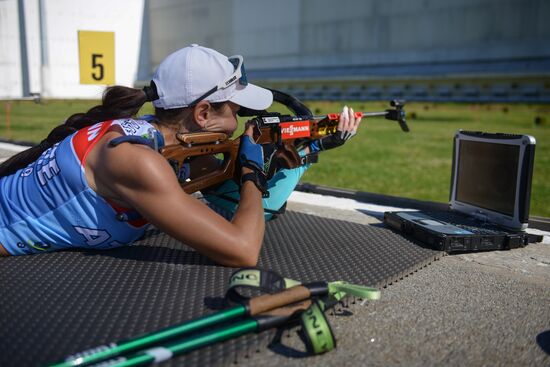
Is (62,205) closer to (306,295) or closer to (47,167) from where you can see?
(47,167)

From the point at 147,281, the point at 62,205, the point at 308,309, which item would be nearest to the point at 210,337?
the point at 308,309

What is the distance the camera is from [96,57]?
5.78 metres

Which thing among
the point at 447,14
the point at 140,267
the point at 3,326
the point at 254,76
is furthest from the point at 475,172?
the point at 254,76

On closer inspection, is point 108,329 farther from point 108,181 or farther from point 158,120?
point 158,120

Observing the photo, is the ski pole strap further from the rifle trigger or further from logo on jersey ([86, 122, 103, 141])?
the rifle trigger

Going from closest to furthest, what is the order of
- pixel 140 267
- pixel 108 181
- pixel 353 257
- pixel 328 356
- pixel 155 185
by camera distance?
pixel 328 356 < pixel 155 185 < pixel 108 181 < pixel 140 267 < pixel 353 257

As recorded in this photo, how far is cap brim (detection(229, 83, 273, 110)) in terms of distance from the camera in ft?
7.97

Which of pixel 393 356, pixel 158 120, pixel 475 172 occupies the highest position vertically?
pixel 158 120

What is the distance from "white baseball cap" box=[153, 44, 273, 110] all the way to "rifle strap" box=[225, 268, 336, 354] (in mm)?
866

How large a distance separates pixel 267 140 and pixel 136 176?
3.24ft

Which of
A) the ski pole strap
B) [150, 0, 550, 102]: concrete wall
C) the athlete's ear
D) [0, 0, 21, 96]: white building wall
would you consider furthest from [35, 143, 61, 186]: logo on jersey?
[0, 0, 21, 96]: white building wall

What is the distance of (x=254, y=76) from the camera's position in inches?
1383

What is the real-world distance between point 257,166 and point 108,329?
1073 mm

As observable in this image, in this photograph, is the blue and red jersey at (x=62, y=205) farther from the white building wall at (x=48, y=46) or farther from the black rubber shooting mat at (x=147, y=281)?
the white building wall at (x=48, y=46)
